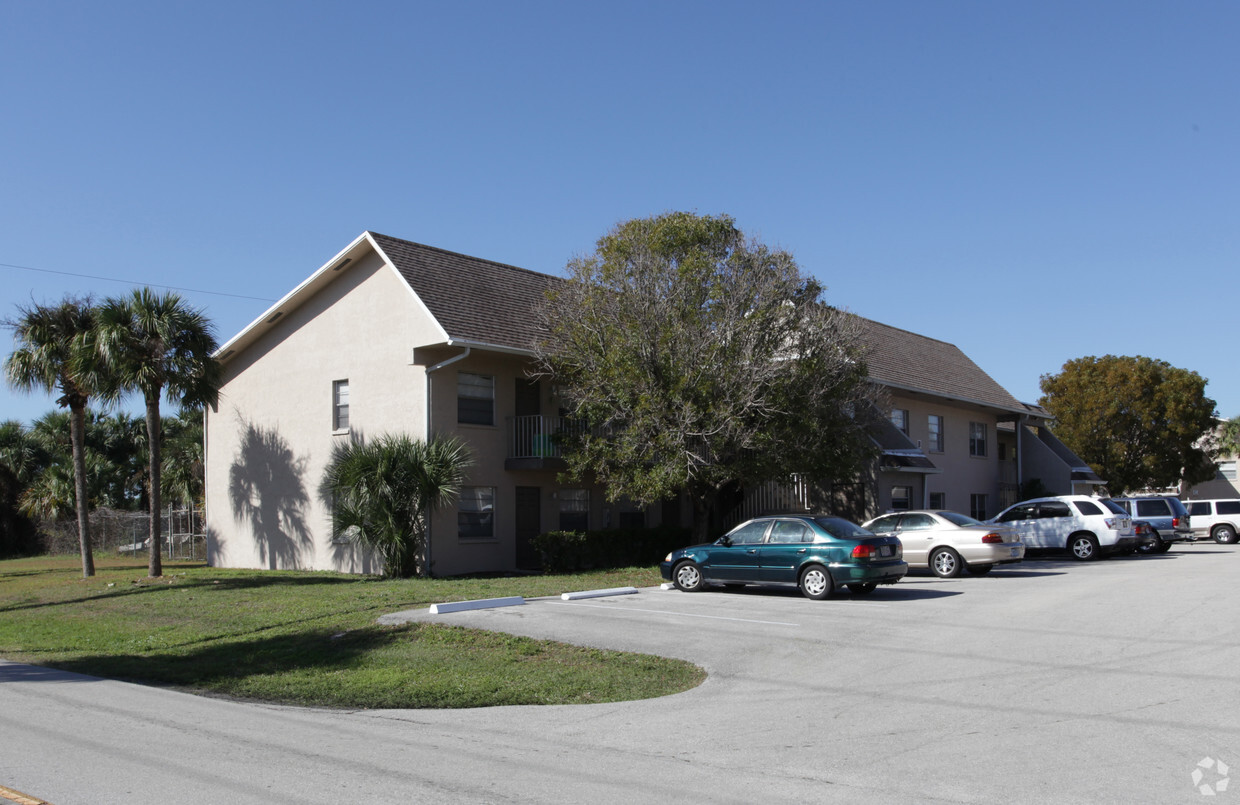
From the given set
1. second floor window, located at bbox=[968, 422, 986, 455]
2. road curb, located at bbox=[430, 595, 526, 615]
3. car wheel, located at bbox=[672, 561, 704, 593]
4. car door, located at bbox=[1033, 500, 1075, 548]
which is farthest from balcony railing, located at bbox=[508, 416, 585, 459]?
second floor window, located at bbox=[968, 422, 986, 455]

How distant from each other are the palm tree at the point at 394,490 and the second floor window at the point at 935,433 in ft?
64.7

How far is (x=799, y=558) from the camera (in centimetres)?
1692

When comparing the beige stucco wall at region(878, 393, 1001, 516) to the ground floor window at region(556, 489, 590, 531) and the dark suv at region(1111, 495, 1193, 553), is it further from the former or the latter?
the ground floor window at region(556, 489, 590, 531)

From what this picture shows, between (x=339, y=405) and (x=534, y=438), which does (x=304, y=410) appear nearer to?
(x=339, y=405)

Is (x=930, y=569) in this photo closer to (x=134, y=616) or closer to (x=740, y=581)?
(x=740, y=581)

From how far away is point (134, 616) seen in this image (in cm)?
1716

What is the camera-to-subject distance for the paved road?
6.42m

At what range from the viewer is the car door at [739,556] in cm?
1755

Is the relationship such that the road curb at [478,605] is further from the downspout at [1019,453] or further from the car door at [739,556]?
the downspout at [1019,453]

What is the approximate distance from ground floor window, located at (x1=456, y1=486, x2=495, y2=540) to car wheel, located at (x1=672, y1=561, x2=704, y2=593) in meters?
6.81

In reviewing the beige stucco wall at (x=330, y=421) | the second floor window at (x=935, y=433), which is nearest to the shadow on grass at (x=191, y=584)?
the beige stucco wall at (x=330, y=421)

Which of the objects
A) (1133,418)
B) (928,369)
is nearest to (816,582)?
(928,369)

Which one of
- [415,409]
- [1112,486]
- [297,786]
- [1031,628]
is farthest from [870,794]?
[1112,486]

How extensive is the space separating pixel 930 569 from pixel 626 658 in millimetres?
11831
